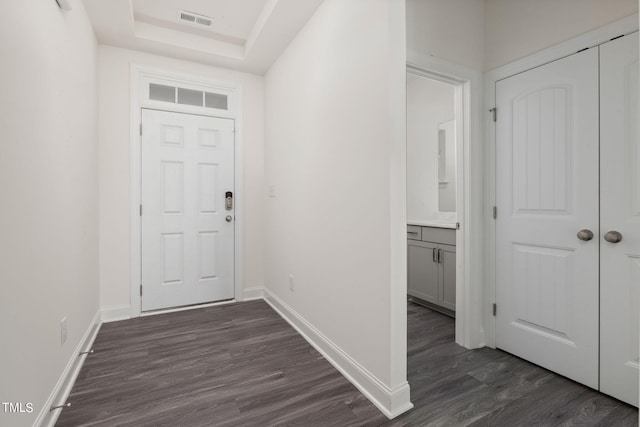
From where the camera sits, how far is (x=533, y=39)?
2102 mm

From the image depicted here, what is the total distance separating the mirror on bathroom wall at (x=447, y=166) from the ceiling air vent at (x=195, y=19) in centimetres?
256

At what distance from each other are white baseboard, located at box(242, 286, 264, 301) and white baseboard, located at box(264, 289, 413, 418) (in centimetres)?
99

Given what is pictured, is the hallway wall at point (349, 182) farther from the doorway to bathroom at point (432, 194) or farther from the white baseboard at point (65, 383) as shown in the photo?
the white baseboard at point (65, 383)

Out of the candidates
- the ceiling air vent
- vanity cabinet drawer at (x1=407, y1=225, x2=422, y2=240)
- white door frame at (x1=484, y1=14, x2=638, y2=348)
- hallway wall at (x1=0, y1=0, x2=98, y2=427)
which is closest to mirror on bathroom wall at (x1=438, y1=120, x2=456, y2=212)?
vanity cabinet drawer at (x1=407, y1=225, x2=422, y2=240)

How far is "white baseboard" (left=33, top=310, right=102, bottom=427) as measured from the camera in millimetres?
1512

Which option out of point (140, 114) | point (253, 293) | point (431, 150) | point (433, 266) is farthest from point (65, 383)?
point (431, 150)

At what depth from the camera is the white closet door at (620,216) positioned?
1668mm

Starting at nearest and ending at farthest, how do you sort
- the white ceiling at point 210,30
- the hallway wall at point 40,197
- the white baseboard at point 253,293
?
the hallway wall at point 40,197, the white ceiling at point 210,30, the white baseboard at point 253,293

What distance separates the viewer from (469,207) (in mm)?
2322

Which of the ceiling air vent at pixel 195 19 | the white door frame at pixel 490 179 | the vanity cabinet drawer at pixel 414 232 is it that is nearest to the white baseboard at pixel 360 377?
the white door frame at pixel 490 179

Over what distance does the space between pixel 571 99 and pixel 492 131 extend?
491 mm

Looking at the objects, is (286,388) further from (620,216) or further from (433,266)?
(620,216)

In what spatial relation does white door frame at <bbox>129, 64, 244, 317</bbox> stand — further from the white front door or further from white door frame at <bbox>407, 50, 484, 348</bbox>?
white door frame at <bbox>407, 50, 484, 348</bbox>

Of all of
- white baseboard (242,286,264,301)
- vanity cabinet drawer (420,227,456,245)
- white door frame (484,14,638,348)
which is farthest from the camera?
white baseboard (242,286,264,301)
